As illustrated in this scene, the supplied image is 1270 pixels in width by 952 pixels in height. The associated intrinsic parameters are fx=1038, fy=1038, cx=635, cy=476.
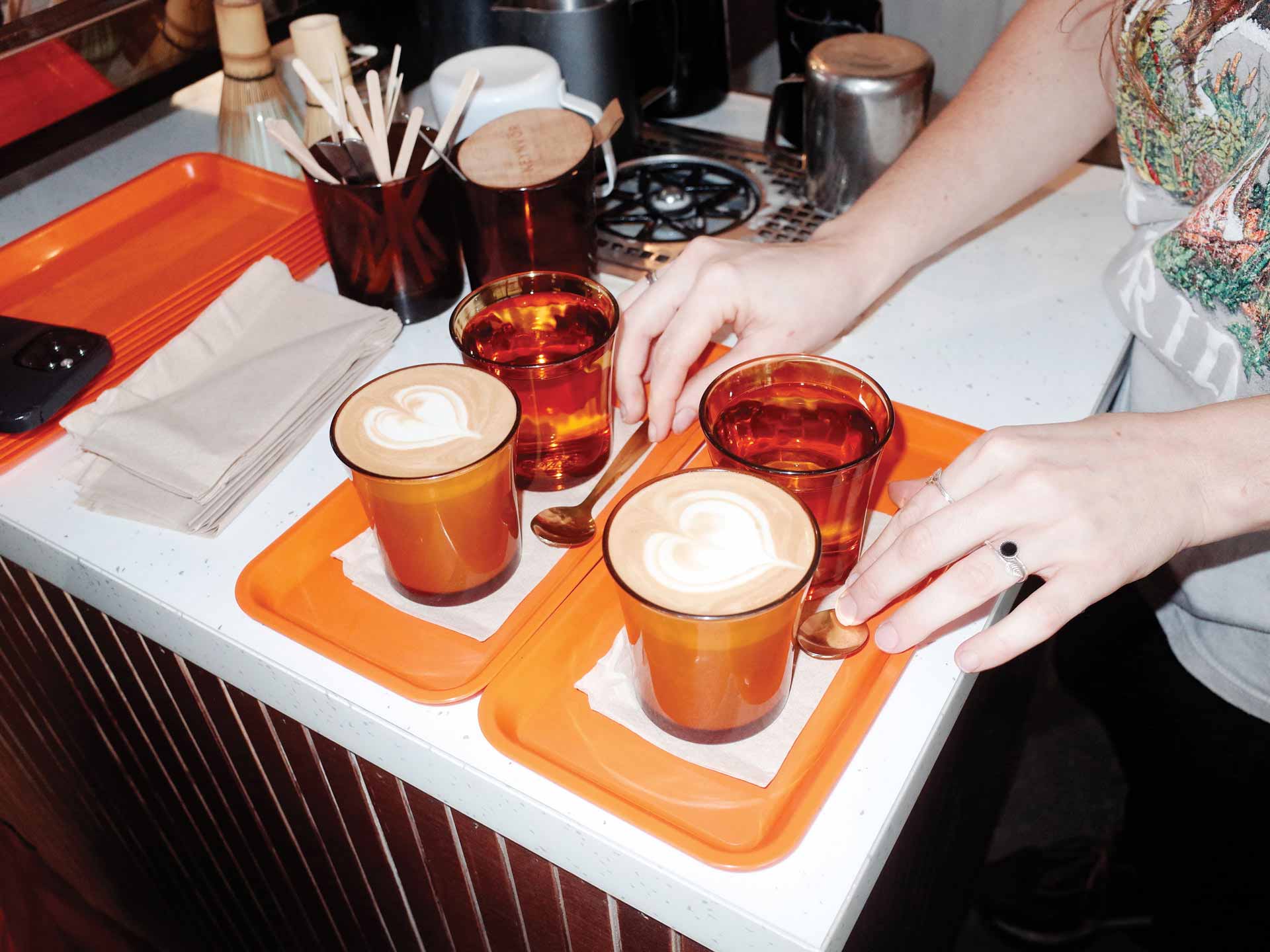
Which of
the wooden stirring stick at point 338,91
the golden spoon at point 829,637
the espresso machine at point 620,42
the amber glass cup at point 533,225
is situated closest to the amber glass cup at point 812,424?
the golden spoon at point 829,637

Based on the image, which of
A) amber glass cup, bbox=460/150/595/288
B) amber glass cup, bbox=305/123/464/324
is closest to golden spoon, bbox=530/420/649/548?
amber glass cup, bbox=460/150/595/288

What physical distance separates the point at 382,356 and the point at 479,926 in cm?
57

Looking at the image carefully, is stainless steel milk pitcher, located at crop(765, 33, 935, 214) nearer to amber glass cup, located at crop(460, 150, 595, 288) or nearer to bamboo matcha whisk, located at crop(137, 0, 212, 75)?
amber glass cup, located at crop(460, 150, 595, 288)

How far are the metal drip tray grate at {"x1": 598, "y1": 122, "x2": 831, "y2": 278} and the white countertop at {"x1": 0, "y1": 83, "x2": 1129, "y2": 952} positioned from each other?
20 cm

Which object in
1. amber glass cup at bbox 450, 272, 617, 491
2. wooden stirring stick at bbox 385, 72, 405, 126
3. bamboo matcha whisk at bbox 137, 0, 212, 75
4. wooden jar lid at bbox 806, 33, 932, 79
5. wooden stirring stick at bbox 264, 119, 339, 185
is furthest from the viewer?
bamboo matcha whisk at bbox 137, 0, 212, 75

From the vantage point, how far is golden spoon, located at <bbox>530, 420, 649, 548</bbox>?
0.85 m

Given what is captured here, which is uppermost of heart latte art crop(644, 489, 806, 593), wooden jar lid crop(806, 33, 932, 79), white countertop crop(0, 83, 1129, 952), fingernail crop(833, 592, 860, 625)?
wooden jar lid crop(806, 33, 932, 79)

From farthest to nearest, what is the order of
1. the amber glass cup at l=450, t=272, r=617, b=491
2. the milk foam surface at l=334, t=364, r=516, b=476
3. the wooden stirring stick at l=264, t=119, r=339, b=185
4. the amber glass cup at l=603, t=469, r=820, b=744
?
the wooden stirring stick at l=264, t=119, r=339, b=185 < the amber glass cup at l=450, t=272, r=617, b=491 < the milk foam surface at l=334, t=364, r=516, b=476 < the amber glass cup at l=603, t=469, r=820, b=744

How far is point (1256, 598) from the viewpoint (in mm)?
911

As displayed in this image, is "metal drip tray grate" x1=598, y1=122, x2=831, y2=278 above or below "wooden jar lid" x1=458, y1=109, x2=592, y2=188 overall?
below

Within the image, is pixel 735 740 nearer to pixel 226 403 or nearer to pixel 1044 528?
pixel 1044 528

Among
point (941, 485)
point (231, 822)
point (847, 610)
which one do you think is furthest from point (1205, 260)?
point (231, 822)

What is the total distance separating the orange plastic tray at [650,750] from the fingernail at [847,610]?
3cm

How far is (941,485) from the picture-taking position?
29.3 inches
